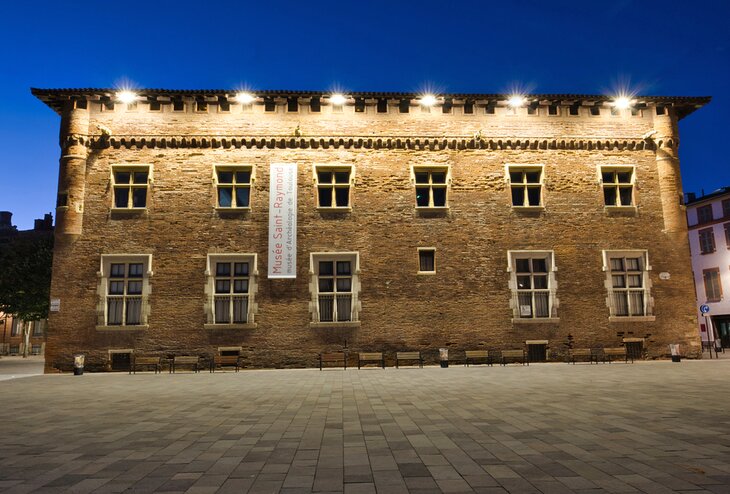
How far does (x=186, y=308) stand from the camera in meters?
18.6

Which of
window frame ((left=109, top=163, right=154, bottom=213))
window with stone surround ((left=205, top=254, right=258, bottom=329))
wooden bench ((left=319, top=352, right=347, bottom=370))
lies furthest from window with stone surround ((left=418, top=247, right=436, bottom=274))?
window frame ((left=109, top=163, right=154, bottom=213))

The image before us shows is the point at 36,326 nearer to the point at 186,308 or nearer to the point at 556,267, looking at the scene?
the point at 186,308

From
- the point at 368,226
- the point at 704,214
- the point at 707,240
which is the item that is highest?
the point at 704,214

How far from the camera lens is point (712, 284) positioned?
3788 centimetres

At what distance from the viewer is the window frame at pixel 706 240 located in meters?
38.4

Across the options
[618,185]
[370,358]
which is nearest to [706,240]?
[618,185]

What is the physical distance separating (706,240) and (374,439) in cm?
4419

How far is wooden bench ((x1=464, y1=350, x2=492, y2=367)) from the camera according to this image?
18547 millimetres

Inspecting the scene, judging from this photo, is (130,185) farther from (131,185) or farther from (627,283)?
(627,283)

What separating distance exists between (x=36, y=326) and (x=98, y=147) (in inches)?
1483

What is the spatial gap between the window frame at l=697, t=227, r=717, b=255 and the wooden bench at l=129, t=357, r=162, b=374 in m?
43.0

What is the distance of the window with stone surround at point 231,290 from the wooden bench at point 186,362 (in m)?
1.44

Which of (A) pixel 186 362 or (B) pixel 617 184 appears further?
(B) pixel 617 184

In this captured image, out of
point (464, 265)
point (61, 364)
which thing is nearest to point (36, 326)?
point (61, 364)
